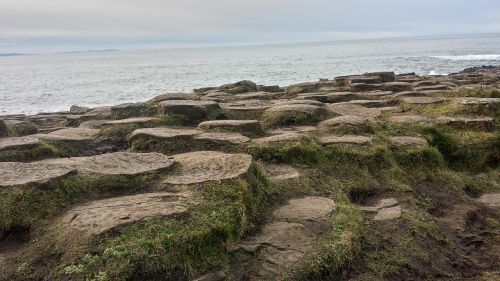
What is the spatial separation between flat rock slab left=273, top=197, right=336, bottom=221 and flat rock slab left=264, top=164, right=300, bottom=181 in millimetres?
385

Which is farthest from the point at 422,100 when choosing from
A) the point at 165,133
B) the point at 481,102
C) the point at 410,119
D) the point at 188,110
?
the point at 165,133

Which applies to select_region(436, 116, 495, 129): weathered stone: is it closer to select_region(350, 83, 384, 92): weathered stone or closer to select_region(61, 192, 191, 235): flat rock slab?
select_region(350, 83, 384, 92): weathered stone

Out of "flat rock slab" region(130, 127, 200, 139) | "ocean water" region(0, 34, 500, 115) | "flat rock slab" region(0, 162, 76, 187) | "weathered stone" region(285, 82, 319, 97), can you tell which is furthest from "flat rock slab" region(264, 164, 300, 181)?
"ocean water" region(0, 34, 500, 115)

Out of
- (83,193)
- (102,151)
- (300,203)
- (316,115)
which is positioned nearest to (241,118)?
(316,115)

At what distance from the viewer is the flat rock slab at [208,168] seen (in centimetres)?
367

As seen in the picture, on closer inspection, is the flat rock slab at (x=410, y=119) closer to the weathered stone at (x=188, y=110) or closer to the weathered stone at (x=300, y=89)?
the weathered stone at (x=188, y=110)

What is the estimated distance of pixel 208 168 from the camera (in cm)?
394

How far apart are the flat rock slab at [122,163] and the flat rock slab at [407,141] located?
2.75 m

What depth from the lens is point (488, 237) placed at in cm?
380

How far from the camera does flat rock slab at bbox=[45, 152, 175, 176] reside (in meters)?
3.88

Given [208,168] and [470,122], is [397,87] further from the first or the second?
[208,168]

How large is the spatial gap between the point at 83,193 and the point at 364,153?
2.92 metres

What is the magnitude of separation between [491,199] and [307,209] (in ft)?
7.13

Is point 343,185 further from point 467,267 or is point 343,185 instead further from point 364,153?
point 467,267
